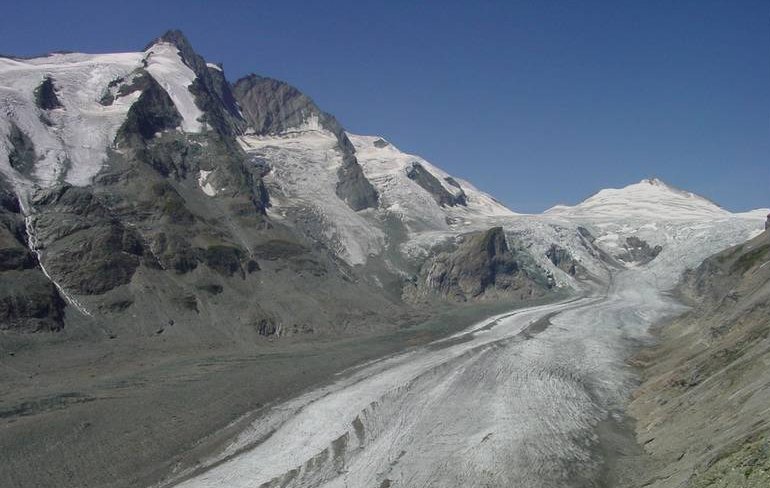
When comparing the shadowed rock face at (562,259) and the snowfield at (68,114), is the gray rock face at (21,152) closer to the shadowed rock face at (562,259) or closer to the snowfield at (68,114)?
the snowfield at (68,114)

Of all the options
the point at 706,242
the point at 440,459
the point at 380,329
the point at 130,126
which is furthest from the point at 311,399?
the point at 706,242

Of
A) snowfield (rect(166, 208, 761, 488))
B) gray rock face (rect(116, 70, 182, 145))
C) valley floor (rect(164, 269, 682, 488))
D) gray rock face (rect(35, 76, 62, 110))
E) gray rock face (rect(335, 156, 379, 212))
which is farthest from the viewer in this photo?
gray rock face (rect(335, 156, 379, 212))

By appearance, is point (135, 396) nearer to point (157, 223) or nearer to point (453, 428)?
point (453, 428)

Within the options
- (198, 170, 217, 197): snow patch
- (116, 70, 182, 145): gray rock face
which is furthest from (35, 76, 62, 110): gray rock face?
(198, 170, 217, 197): snow patch

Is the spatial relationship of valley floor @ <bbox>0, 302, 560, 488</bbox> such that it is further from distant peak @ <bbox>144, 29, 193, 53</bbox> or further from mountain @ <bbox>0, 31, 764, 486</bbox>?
distant peak @ <bbox>144, 29, 193, 53</bbox>

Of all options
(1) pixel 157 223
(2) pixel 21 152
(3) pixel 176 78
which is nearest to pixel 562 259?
(3) pixel 176 78

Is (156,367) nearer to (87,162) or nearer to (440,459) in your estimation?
(440,459)
